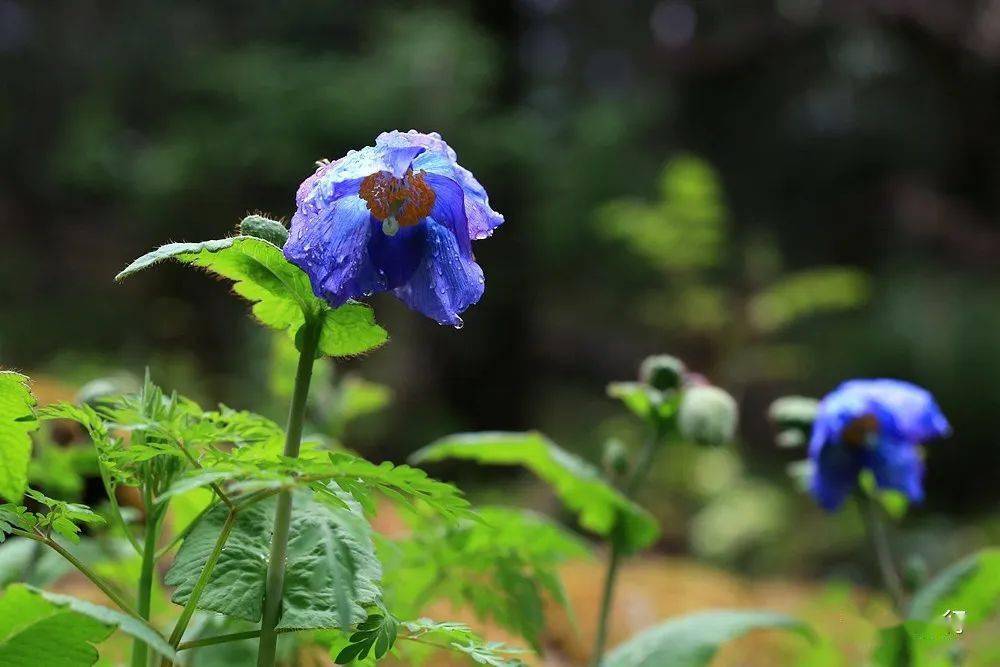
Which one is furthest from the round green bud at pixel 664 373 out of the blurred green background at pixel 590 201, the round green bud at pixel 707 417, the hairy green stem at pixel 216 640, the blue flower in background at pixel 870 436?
the blurred green background at pixel 590 201

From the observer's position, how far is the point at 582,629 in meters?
1.49

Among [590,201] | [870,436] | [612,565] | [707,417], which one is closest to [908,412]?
[870,436]

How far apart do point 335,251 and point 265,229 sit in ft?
0.16

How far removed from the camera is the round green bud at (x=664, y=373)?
929 millimetres

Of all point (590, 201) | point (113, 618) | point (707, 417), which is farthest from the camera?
point (590, 201)

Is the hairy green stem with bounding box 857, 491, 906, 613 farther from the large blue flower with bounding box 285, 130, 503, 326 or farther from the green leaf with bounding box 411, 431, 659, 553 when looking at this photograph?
the large blue flower with bounding box 285, 130, 503, 326

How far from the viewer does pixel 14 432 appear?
0.54 m

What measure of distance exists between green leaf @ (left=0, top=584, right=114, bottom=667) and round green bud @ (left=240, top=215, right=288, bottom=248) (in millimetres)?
239

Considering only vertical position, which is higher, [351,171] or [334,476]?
[351,171]

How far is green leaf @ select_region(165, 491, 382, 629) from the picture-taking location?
0.54 meters

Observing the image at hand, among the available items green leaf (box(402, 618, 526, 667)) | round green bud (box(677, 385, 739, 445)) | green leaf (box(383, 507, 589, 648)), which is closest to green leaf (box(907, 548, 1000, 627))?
round green bud (box(677, 385, 739, 445))

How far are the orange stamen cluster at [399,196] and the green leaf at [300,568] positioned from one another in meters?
0.19

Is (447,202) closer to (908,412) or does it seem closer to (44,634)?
(44,634)

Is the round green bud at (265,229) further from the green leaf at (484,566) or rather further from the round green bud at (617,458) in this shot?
the round green bud at (617,458)
